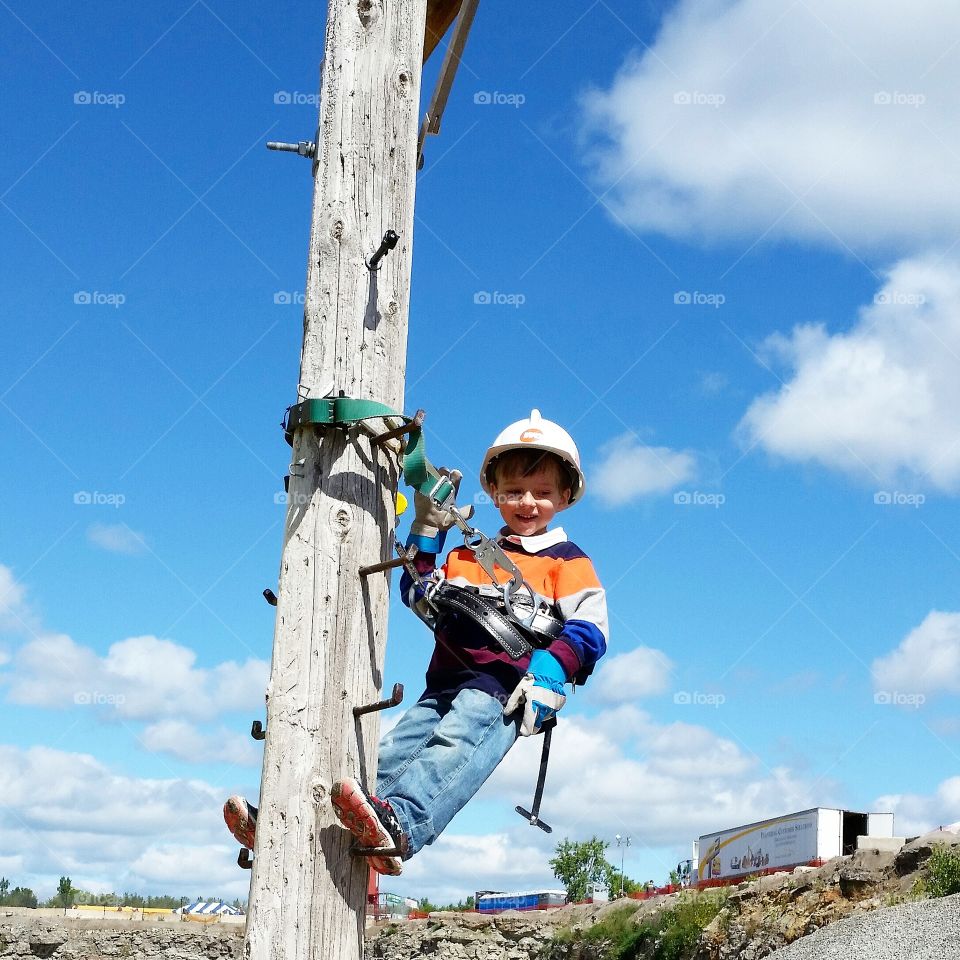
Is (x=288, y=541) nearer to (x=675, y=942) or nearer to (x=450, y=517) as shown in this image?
(x=450, y=517)

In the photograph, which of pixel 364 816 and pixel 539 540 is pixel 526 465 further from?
pixel 364 816

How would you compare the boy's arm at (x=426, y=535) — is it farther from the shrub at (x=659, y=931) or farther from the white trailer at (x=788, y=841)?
the white trailer at (x=788, y=841)

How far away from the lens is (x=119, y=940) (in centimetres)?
2689

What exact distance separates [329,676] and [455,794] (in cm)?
77

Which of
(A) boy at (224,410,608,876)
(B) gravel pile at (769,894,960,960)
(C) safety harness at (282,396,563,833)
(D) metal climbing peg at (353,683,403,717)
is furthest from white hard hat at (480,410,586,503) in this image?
(B) gravel pile at (769,894,960,960)

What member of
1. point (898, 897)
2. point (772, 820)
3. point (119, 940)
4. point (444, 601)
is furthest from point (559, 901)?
point (444, 601)

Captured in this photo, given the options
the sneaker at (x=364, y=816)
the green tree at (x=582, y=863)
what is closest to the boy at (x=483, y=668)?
the sneaker at (x=364, y=816)

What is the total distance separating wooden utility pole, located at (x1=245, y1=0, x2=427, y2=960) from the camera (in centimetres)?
394

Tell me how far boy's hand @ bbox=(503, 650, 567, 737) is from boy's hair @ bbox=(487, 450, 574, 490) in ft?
3.80

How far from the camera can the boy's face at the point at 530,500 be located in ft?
18.6

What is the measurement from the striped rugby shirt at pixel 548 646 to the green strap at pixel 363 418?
47 cm

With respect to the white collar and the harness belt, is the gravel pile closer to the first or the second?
the white collar

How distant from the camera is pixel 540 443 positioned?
5.58 m

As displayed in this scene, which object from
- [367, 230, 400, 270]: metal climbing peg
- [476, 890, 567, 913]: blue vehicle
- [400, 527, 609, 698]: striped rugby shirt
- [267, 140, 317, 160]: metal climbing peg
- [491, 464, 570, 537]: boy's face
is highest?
[267, 140, 317, 160]: metal climbing peg
